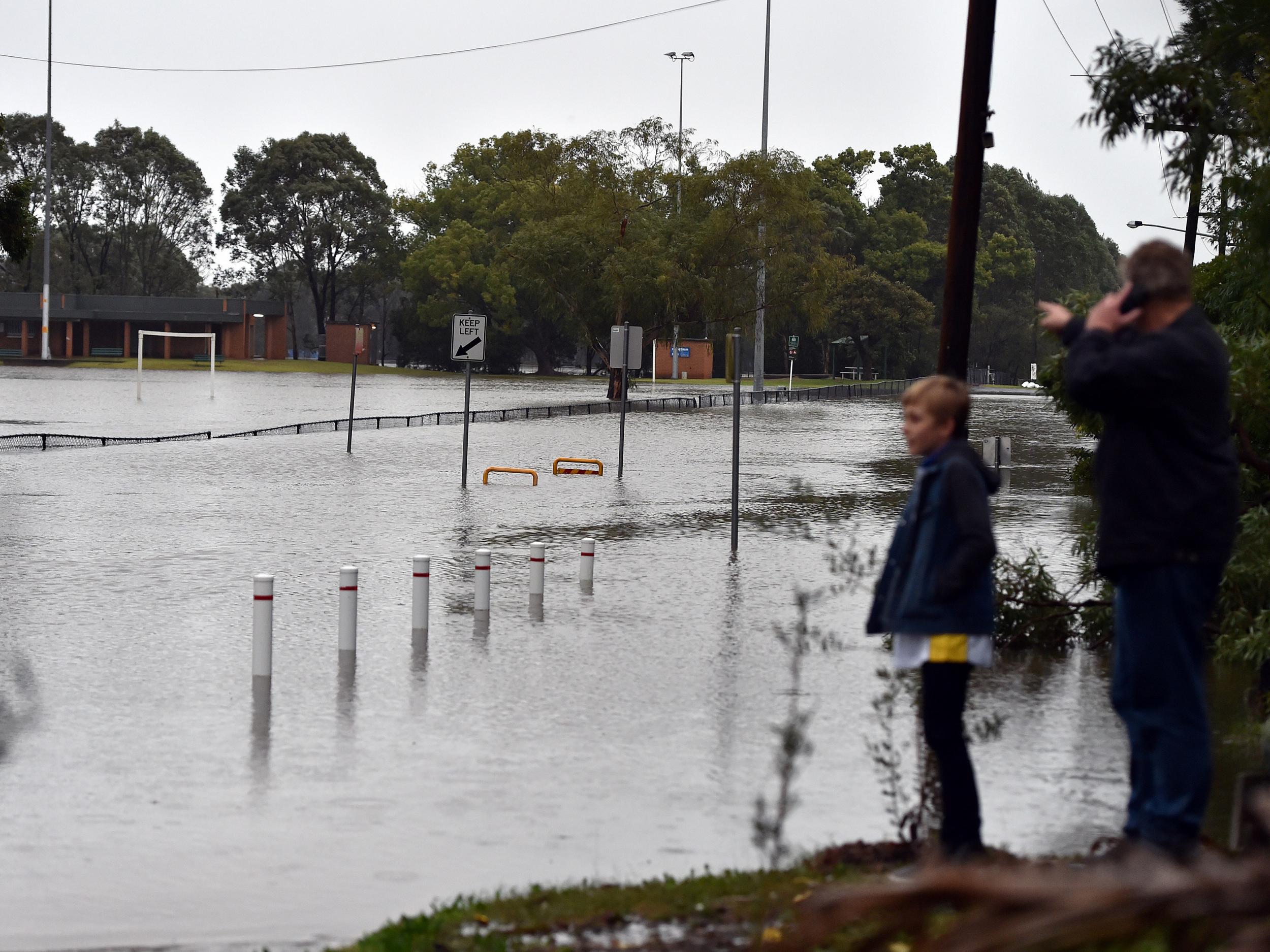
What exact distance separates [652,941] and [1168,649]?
181 centimetres

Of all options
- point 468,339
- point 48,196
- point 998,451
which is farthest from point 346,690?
point 48,196

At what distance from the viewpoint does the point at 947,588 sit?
5051 millimetres

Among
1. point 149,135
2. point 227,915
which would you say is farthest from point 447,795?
point 149,135

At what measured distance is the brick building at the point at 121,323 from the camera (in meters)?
93.9

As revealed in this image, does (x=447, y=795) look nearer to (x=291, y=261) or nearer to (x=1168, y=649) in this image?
(x=1168, y=649)

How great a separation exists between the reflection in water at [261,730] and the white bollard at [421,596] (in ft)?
5.30

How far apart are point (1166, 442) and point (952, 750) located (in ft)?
4.17

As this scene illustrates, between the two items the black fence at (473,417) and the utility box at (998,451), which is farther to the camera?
the black fence at (473,417)

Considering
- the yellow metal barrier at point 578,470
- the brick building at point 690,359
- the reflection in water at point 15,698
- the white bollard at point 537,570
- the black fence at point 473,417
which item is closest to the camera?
the reflection in water at point 15,698

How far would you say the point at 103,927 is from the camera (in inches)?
214

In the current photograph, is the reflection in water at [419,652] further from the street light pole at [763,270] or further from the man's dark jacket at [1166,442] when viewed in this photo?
the street light pole at [763,270]

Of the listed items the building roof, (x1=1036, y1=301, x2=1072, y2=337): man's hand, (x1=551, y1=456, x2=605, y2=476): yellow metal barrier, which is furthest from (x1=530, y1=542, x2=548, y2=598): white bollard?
the building roof

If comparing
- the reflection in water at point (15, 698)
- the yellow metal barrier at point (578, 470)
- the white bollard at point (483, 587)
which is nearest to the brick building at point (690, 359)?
the yellow metal barrier at point (578, 470)

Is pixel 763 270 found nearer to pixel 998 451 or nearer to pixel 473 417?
pixel 473 417
